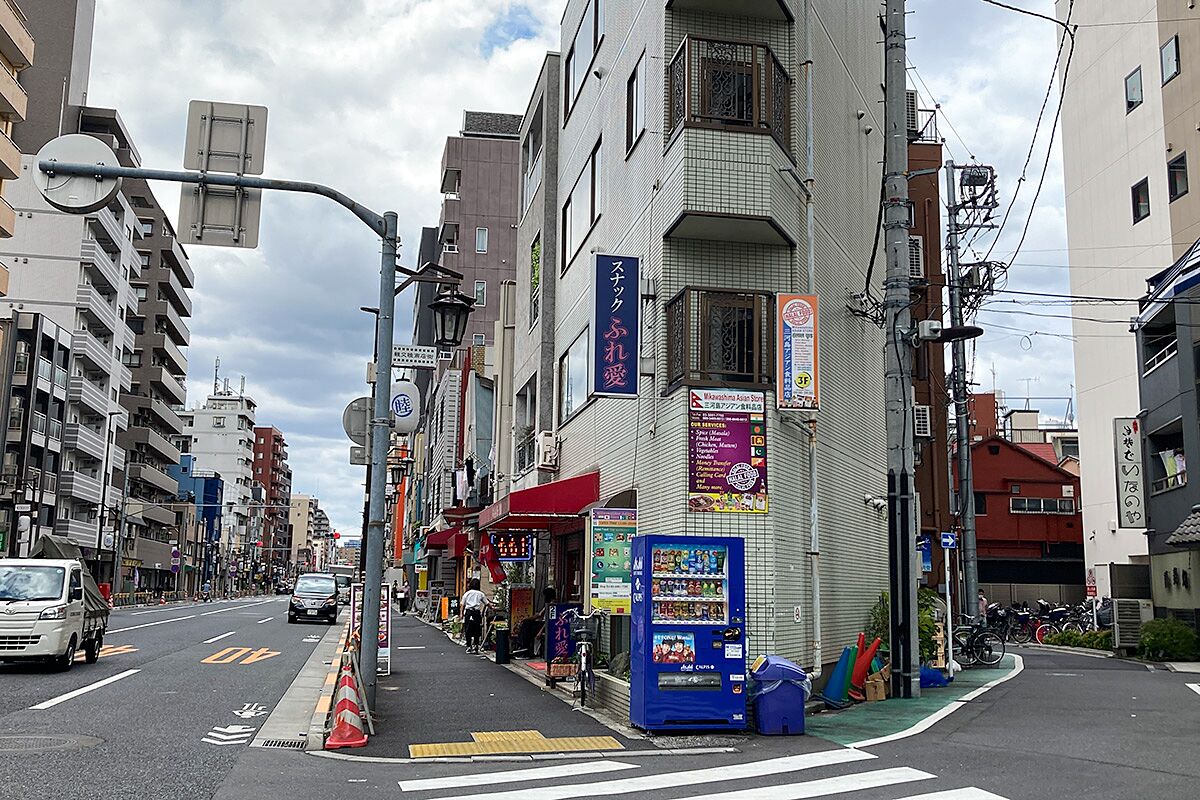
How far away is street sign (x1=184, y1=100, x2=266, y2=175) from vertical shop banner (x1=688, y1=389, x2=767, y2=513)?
6416mm

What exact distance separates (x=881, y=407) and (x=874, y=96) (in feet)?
21.6

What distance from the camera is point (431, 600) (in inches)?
1970

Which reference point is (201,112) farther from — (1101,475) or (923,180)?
(1101,475)

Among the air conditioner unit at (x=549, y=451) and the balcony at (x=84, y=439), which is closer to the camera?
the air conditioner unit at (x=549, y=451)

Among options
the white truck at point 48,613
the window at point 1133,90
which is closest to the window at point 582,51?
the white truck at point 48,613

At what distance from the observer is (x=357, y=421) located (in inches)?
569

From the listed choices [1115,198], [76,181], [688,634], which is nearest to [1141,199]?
[1115,198]

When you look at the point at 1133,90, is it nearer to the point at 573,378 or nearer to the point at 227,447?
the point at 573,378

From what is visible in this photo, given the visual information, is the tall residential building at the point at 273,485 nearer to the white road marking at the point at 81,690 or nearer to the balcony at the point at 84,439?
the balcony at the point at 84,439

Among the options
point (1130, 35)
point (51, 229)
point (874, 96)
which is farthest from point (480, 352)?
point (51, 229)

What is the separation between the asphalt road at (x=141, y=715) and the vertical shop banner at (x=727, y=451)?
6532 millimetres

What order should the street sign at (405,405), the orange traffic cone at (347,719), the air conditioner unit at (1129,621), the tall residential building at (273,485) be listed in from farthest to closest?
the tall residential building at (273,485)
the air conditioner unit at (1129,621)
the street sign at (405,405)
the orange traffic cone at (347,719)

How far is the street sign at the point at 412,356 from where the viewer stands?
47.3 feet

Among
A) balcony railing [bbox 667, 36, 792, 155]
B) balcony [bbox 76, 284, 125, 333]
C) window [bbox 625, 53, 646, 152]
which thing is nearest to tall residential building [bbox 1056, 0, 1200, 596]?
window [bbox 625, 53, 646, 152]
